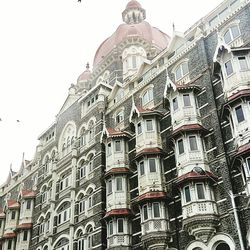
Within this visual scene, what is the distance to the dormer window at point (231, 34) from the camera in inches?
1017

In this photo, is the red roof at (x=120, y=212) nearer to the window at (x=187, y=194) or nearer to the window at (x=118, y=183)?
the window at (x=118, y=183)

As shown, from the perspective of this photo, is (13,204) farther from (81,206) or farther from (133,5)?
(133,5)

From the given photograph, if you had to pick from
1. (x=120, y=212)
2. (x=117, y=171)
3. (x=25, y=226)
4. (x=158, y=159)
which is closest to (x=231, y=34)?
(x=158, y=159)

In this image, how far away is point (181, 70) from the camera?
28.5 m

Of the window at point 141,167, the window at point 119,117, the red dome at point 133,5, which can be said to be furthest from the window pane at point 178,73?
the red dome at point 133,5

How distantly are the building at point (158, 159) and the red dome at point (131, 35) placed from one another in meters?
4.62

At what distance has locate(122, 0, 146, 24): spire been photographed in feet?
160

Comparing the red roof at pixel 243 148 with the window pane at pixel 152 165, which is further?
the window pane at pixel 152 165

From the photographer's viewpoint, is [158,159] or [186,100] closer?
[186,100]

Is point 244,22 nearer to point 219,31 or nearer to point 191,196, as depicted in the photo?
point 219,31

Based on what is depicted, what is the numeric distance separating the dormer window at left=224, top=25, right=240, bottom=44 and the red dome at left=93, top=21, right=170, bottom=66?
56.6ft

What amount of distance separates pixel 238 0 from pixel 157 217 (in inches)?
598

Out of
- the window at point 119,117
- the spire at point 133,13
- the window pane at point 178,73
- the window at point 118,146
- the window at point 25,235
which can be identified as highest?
the spire at point 133,13

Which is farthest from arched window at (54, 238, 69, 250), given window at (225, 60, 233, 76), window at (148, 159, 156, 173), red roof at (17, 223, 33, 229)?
window at (225, 60, 233, 76)
